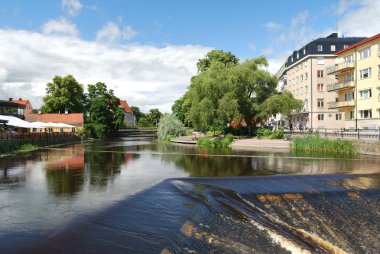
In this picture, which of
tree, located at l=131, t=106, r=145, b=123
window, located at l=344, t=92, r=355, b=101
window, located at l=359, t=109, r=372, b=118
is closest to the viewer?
window, located at l=359, t=109, r=372, b=118

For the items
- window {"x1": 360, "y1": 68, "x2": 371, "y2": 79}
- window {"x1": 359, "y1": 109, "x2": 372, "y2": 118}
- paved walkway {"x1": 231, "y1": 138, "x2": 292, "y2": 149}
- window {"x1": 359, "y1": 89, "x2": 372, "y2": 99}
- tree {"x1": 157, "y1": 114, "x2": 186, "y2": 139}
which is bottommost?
paved walkway {"x1": 231, "y1": 138, "x2": 292, "y2": 149}

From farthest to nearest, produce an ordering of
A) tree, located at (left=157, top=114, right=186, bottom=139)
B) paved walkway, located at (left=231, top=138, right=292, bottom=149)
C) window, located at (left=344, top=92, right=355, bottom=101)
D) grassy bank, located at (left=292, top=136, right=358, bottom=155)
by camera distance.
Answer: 1. tree, located at (left=157, top=114, right=186, bottom=139)
2. window, located at (left=344, top=92, right=355, bottom=101)
3. paved walkway, located at (left=231, top=138, right=292, bottom=149)
4. grassy bank, located at (left=292, top=136, right=358, bottom=155)

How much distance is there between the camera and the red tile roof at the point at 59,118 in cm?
8050

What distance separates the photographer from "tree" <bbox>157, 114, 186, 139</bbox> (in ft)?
216

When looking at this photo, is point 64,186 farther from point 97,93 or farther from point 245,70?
point 97,93

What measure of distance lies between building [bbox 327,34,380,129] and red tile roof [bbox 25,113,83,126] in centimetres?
5673

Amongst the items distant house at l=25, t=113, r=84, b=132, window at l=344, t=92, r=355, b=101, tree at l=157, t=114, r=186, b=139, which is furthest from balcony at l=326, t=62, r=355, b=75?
distant house at l=25, t=113, r=84, b=132

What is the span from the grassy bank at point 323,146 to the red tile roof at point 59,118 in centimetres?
5829

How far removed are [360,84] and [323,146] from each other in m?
21.3

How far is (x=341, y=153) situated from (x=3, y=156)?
31.0m

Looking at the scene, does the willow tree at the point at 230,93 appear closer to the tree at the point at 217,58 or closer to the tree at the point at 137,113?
the tree at the point at 217,58

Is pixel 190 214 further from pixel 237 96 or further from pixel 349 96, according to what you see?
pixel 349 96

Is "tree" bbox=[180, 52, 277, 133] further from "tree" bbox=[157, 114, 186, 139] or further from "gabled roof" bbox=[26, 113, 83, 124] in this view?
"gabled roof" bbox=[26, 113, 83, 124]

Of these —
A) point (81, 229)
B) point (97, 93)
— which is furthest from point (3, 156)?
point (97, 93)
